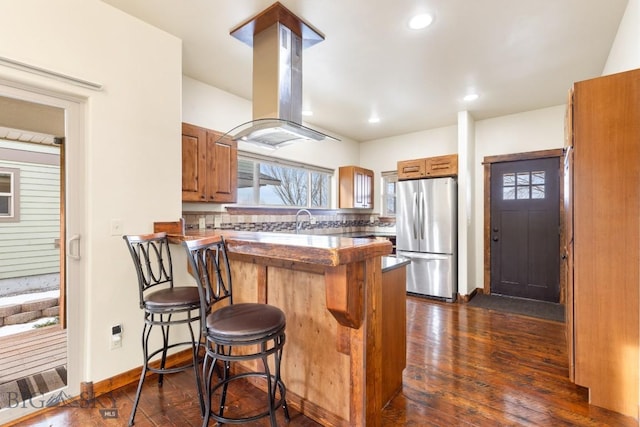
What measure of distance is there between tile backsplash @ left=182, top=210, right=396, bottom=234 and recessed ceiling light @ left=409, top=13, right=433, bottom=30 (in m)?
2.73

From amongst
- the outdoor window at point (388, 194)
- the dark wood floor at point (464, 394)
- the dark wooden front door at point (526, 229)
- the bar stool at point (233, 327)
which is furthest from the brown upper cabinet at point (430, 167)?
the bar stool at point (233, 327)

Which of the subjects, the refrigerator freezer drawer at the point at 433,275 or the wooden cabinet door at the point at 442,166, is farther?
the wooden cabinet door at the point at 442,166

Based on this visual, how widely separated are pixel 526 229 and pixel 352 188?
280 centimetres

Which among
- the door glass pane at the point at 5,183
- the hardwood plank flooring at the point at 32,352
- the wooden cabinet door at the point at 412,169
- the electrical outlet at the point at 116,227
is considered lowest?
the hardwood plank flooring at the point at 32,352

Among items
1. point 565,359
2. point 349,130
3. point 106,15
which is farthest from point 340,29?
point 565,359

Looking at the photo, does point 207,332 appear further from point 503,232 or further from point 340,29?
point 503,232

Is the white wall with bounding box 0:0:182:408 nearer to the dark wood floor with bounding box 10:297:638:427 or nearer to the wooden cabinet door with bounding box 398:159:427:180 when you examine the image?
the dark wood floor with bounding box 10:297:638:427

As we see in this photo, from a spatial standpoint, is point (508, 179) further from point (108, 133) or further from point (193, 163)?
point (108, 133)

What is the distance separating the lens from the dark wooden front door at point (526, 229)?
14.1 feet

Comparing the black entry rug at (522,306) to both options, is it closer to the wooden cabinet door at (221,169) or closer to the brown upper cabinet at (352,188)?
the brown upper cabinet at (352,188)

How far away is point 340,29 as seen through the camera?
2.47 m

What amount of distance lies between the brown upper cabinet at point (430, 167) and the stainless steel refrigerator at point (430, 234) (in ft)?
0.56

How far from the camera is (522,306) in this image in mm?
4137

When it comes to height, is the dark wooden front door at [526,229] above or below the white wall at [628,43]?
below
